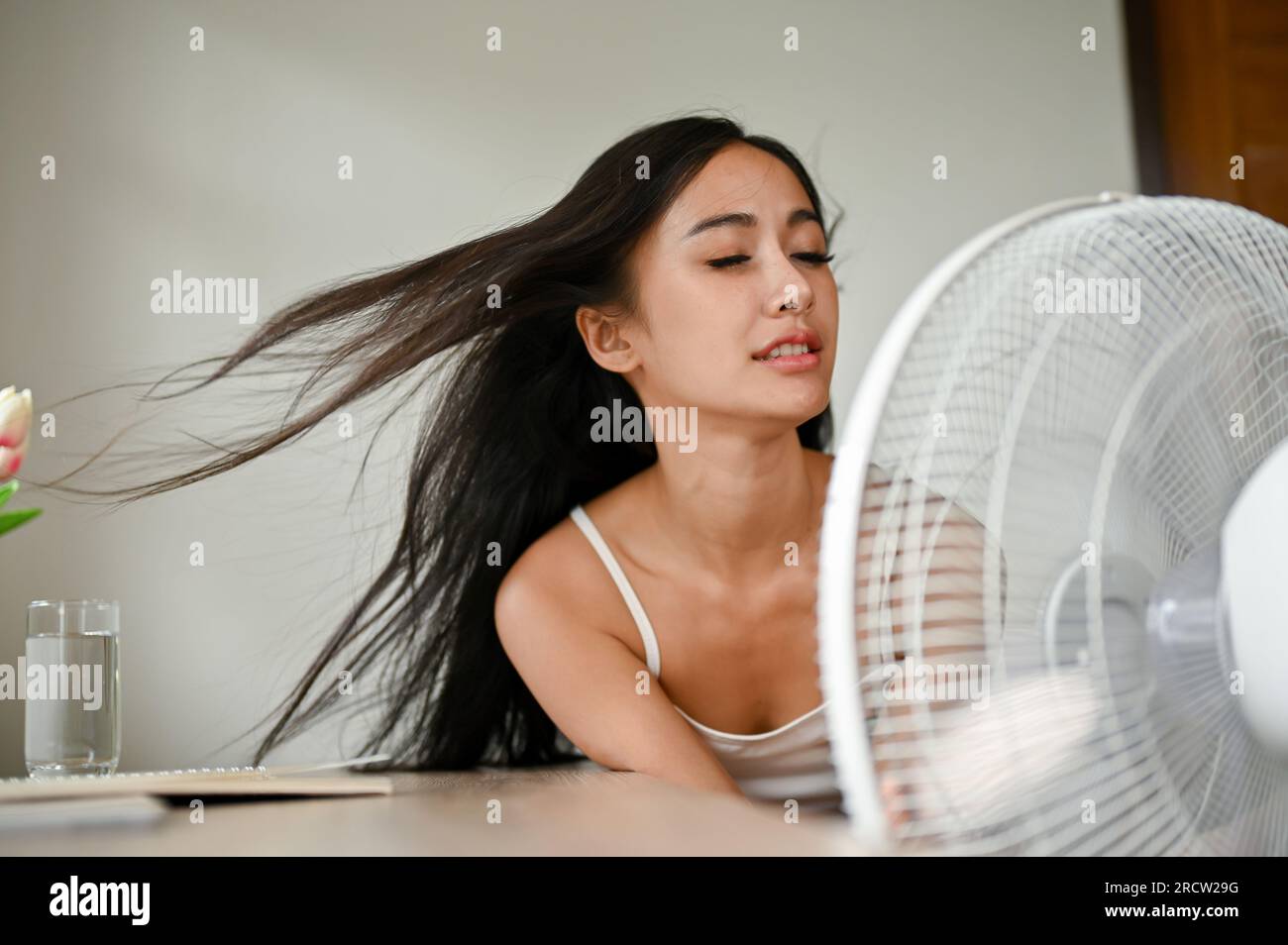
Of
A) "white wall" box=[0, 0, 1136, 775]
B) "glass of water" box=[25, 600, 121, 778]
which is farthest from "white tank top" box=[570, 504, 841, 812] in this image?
"white wall" box=[0, 0, 1136, 775]

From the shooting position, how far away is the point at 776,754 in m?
1.14

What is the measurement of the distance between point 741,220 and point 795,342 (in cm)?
13

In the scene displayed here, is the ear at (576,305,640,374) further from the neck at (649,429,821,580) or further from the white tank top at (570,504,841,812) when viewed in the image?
the white tank top at (570,504,841,812)

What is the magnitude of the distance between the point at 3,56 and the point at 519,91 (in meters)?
1.05

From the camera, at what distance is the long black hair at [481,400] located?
1.22m

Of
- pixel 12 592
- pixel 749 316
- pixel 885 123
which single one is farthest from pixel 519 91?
pixel 749 316

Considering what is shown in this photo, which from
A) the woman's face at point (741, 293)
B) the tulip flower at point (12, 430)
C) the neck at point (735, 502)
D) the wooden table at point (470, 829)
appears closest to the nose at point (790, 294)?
the woman's face at point (741, 293)

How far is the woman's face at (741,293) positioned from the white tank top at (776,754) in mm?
203

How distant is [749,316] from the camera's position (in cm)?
112

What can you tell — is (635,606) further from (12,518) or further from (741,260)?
(12,518)

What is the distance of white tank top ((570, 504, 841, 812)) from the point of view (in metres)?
1.13

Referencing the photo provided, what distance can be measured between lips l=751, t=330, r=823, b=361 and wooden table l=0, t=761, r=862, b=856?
441 mm

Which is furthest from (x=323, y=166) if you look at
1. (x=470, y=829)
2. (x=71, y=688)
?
(x=470, y=829)
